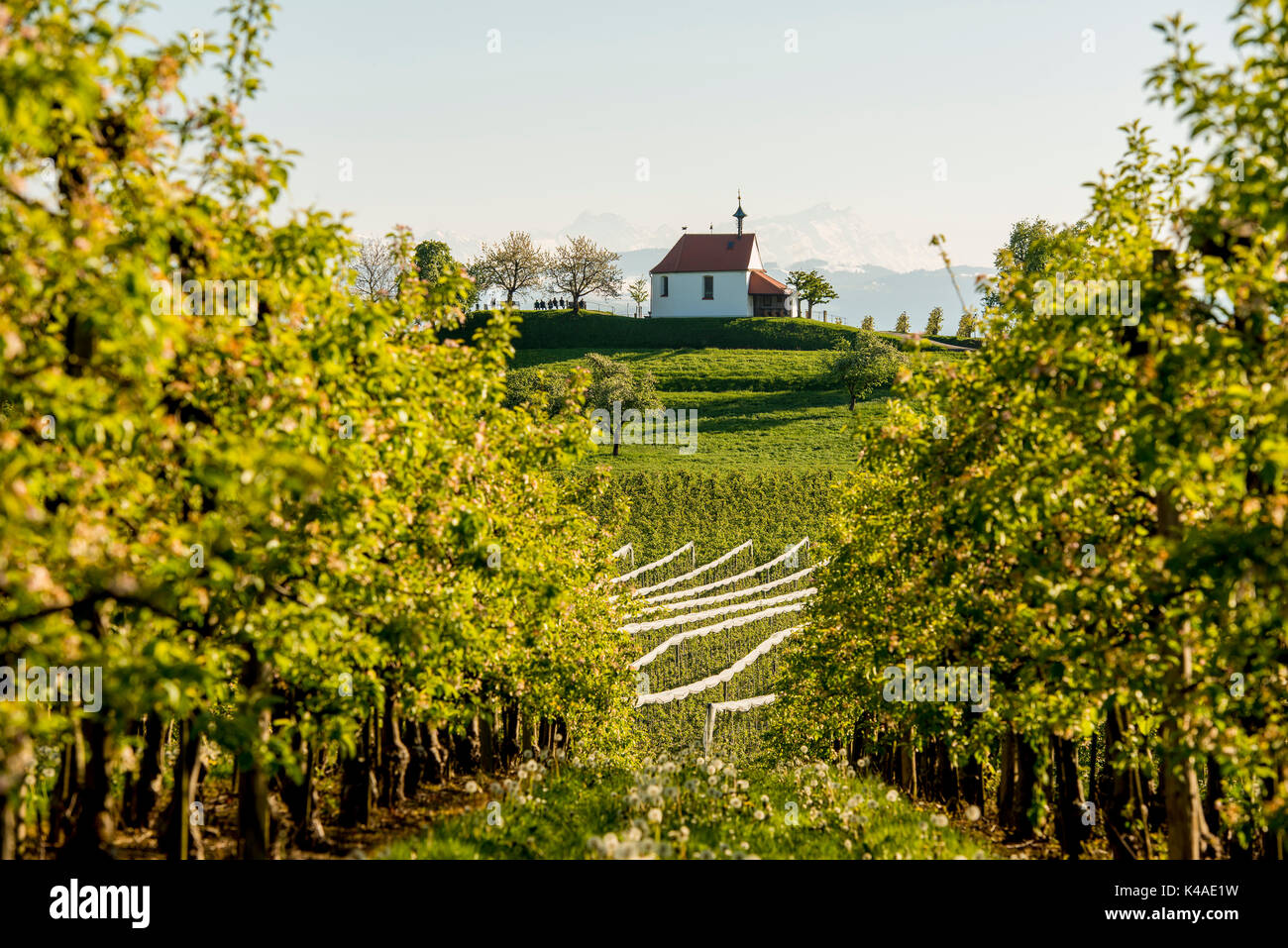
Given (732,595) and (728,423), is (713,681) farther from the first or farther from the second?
(728,423)

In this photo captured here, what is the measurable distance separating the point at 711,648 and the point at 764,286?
4054 inches

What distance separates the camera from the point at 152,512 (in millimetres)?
8039

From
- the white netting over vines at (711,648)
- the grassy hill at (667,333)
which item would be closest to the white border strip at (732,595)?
the white netting over vines at (711,648)

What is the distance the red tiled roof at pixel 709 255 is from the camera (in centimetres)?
14138

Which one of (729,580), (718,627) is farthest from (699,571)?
(718,627)

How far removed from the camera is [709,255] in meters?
143

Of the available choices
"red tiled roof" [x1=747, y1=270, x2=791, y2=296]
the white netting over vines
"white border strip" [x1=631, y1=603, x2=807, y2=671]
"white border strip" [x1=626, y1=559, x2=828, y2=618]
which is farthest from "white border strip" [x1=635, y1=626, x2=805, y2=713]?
"red tiled roof" [x1=747, y1=270, x2=791, y2=296]

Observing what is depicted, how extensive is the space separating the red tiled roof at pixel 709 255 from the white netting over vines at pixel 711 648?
3626 inches

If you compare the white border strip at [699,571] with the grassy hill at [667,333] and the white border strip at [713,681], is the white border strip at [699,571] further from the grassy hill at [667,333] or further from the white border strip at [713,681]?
the grassy hill at [667,333]

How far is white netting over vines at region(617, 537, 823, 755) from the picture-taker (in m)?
39.1
